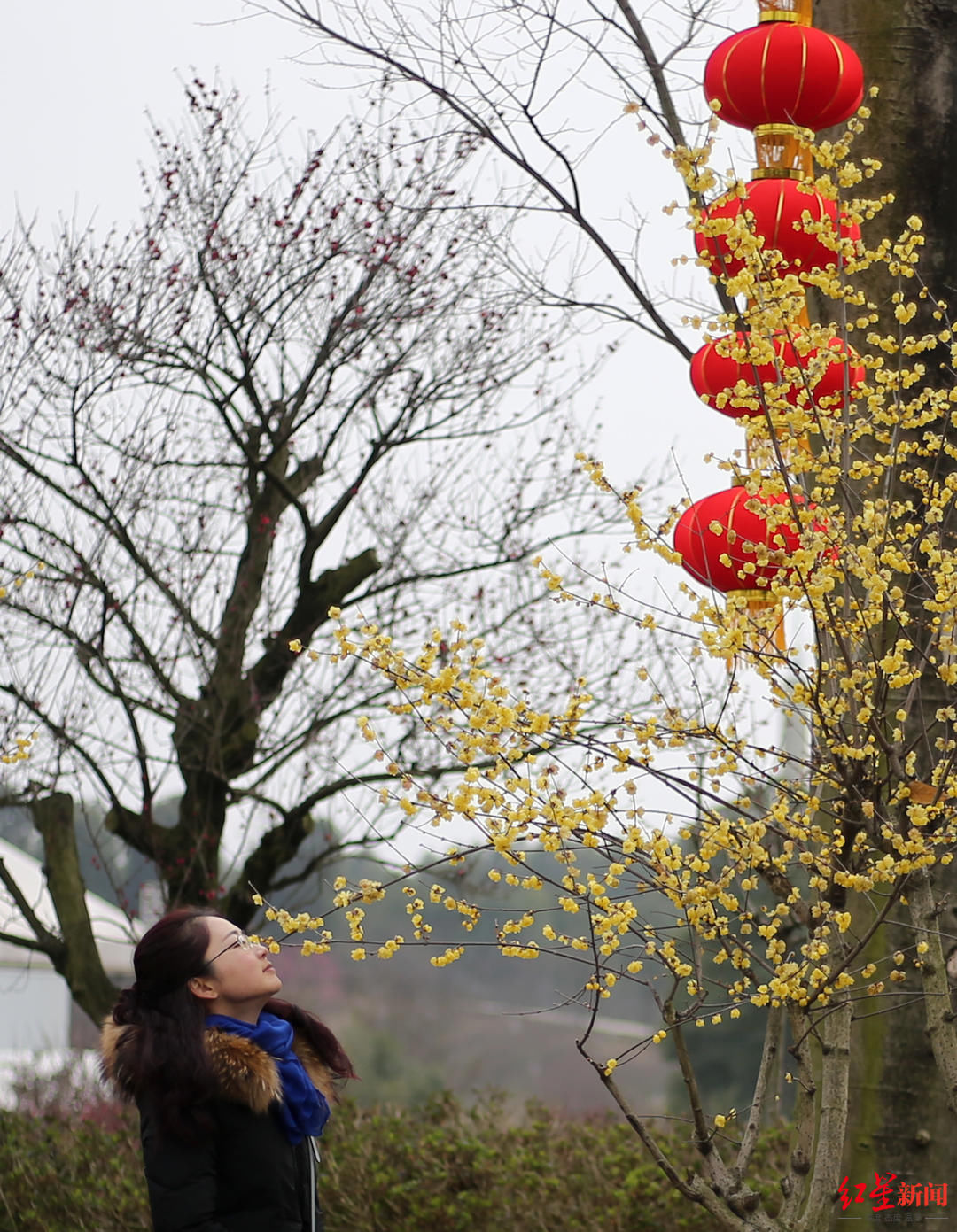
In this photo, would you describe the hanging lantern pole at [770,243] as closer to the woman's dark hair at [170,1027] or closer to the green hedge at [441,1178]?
the woman's dark hair at [170,1027]

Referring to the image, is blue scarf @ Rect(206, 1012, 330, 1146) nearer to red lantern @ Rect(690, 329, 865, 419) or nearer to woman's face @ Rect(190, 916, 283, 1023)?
woman's face @ Rect(190, 916, 283, 1023)

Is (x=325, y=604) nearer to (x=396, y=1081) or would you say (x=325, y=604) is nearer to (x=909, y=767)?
(x=909, y=767)

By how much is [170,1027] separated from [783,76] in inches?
99.3

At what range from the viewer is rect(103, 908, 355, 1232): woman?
194cm

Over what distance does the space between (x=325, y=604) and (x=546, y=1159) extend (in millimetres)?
2477

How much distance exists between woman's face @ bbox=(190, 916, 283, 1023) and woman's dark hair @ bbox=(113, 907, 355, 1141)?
0.04ft

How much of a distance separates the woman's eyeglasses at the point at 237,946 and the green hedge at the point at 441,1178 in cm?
291

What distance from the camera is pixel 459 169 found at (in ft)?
18.4

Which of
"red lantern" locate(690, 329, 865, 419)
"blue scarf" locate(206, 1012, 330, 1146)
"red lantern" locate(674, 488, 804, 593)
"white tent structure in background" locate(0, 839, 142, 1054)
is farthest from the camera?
"white tent structure in background" locate(0, 839, 142, 1054)

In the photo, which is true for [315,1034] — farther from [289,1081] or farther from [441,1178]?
[441,1178]

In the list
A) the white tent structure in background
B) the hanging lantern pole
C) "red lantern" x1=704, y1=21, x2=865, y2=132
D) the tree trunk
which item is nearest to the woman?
the hanging lantern pole

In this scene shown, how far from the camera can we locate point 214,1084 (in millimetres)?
1985

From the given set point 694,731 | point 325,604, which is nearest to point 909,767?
point 694,731

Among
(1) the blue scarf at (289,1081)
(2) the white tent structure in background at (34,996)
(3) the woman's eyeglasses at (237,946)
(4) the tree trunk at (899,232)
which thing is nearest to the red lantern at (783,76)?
(4) the tree trunk at (899,232)
